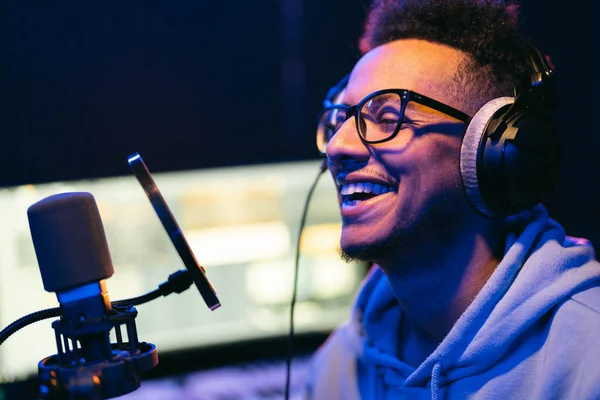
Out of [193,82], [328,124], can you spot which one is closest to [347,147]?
[328,124]

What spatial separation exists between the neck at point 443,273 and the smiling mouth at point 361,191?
12 centimetres

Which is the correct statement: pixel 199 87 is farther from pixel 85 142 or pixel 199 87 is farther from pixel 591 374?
pixel 591 374

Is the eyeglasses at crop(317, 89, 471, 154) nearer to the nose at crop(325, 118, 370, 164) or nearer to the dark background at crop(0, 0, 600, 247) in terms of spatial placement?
the nose at crop(325, 118, 370, 164)

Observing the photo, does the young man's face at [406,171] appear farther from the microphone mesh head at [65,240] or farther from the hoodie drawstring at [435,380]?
the microphone mesh head at [65,240]

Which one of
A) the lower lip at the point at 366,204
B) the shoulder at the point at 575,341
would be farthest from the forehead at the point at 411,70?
the shoulder at the point at 575,341

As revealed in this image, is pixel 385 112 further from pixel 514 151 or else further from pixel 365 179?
pixel 514 151

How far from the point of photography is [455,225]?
117 centimetres

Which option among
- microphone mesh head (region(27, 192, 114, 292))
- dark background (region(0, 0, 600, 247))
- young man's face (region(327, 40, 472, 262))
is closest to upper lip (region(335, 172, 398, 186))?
young man's face (region(327, 40, 472, 262))

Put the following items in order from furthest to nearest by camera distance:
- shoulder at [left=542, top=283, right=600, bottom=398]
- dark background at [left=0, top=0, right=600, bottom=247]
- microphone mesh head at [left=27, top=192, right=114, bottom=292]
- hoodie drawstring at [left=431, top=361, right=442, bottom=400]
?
dark background at [left=0, top=0, right=600, bottom=247]
hoodie drawstring at [left=431, top=361, right=442, bottom=400]
shoulder at [left=542, top=283, right=600, bottom=398]
microphone mesh head at [left=27, top=192, right=114, bottom=292]

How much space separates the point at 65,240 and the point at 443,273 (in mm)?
751

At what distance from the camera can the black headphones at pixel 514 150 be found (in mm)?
1001

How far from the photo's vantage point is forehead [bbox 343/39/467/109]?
1160 mm

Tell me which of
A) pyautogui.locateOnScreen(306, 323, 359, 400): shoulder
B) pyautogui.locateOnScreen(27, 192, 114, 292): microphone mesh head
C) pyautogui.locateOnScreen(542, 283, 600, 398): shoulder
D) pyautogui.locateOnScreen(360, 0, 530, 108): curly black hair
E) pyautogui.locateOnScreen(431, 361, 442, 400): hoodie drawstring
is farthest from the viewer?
pyautogui.locateOnScreen(306, 323, 359, 400): shoulder

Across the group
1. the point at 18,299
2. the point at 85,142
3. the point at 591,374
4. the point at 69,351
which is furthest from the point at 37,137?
the point at 591,374
